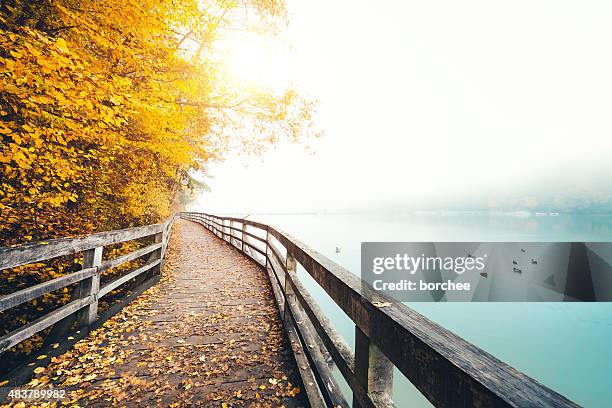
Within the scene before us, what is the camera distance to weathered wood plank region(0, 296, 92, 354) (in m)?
2.73

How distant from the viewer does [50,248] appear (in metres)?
3.23

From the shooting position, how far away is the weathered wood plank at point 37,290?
2711mm

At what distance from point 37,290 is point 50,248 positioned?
0.47 m

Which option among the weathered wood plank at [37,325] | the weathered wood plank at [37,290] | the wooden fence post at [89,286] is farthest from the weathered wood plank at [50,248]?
the weathered wood plank at [37,325]

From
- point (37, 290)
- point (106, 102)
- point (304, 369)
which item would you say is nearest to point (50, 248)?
point (37, 290)

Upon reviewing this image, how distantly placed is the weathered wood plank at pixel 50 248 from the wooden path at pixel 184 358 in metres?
1.33

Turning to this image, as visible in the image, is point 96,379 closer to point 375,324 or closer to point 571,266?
point 375,324

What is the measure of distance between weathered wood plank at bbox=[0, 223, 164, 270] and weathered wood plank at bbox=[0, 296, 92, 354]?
0.71 meters

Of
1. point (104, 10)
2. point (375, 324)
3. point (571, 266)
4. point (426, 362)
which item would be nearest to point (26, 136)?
point (104, 10)

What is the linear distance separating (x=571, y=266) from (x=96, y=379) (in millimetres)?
107414

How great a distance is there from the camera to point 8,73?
3.84m

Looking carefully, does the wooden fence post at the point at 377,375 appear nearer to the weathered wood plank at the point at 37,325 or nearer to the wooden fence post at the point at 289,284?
the wooden fence post at the point at 289,284

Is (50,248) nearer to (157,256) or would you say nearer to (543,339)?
(157,256)

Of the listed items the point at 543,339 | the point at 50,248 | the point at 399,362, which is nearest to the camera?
the point at 399,362
